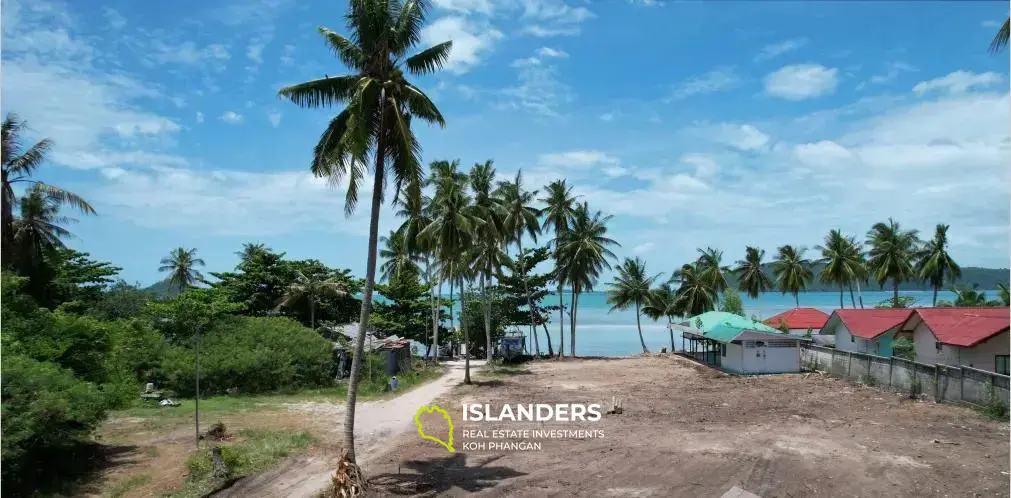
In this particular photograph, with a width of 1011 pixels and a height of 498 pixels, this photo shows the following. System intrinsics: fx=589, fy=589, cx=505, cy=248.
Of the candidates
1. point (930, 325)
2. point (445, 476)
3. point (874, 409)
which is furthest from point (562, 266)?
point (445, 476)

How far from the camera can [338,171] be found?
12.0m

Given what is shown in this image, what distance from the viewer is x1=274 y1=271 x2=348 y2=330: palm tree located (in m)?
37.9

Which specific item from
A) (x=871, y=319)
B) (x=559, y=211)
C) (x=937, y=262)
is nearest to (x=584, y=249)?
(x=559, y=211)

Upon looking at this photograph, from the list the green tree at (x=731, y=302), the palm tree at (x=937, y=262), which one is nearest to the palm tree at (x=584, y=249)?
the green tree at (x=731, y=302)

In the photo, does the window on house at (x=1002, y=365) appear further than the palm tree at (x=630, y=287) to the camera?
No

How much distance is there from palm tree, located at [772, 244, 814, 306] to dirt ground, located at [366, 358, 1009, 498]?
1313 inches

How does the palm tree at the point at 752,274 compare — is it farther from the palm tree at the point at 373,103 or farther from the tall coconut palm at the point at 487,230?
the palm tree at the point at 373,103

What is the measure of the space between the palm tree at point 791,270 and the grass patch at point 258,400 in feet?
126

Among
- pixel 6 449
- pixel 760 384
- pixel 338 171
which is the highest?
pixel 338 171

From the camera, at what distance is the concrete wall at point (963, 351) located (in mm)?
21913

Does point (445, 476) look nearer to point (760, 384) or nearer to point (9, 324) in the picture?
point (9, 324)

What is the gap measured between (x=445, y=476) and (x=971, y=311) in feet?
82.8

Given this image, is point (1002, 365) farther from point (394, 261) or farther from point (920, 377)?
point (394, 261)

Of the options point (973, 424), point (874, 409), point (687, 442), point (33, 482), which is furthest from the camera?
point (874, 409)
